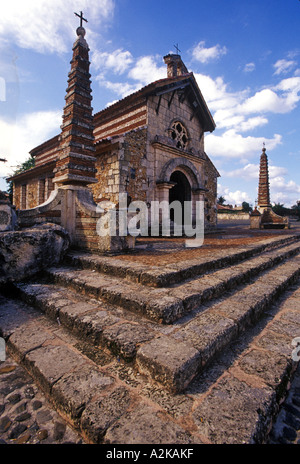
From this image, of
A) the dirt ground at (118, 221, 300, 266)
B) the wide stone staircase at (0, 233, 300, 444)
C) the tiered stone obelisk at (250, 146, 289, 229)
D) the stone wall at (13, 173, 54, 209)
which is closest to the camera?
the wide stone staircase at (0, 233, 300, 444)

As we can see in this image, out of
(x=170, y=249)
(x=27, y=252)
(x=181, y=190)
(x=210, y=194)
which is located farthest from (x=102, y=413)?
(x=210, y=194)

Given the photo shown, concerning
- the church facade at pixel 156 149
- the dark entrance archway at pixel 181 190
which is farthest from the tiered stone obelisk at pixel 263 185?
the dark entrance archway at pixel 181 190

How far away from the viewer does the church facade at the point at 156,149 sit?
8008 millimetres

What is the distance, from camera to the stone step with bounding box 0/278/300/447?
1.18 m

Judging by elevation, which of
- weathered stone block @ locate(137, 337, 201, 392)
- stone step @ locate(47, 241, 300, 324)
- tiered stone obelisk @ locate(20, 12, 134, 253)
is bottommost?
weathered stone block @ locate(137, 337, 201, 392)

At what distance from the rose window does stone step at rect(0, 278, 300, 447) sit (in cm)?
987

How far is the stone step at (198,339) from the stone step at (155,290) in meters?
0.13

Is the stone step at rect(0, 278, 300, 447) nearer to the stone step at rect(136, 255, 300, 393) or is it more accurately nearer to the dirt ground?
the stone step at rect(136, 255, 300, 393)

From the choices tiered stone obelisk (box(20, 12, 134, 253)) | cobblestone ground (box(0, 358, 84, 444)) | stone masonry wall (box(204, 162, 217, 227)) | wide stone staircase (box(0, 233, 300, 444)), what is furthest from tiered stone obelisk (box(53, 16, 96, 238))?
stone masonry wall (box(204, 162, 217, 227))

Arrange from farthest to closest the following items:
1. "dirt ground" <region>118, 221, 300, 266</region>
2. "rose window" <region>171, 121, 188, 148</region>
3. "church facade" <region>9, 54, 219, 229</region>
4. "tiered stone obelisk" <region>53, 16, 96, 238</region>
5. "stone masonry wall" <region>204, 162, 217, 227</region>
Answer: "stone masonry wall" <region>204, 162, 217, 227</region>
"rose window" <region>171, 121, 188, 148</region>
"church facade" <region>9, 54, 219, 229</region>
"tiered stone obelisk" <region>53, 16, 96, 238</region>
"dirt ground" <region>118, 221, 300, 266</region>

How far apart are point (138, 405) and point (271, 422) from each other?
0.81 metres

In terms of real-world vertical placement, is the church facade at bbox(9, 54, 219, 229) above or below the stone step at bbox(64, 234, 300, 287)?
above
